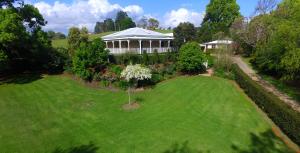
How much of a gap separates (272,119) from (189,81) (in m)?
9.47

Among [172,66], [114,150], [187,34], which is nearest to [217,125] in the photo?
[114,150]

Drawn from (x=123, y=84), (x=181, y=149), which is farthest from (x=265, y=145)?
(x=123, y=84)

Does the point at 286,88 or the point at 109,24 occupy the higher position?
the point at 109,24

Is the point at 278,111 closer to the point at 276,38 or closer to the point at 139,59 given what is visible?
the point at 276,38

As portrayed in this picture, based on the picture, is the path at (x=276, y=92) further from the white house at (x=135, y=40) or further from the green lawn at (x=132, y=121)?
the white house at (x=135, y=40)

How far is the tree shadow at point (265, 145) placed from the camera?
1086 cm

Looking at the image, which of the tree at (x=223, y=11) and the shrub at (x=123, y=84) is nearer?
the shrub at (x=123, y=84)

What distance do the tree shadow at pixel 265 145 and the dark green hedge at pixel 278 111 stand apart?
0.74 meters

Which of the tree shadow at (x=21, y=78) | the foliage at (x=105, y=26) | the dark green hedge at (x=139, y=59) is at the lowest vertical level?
the tree shadow at (x=21, y=78)

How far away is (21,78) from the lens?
24.4 metres

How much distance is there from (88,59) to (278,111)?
16926 millimetres

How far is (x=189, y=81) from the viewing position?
22.3 metres

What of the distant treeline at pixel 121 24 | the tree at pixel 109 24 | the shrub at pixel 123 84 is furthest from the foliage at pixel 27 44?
the tree at pixel 109 24

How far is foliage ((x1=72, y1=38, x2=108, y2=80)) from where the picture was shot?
73.5 ft
